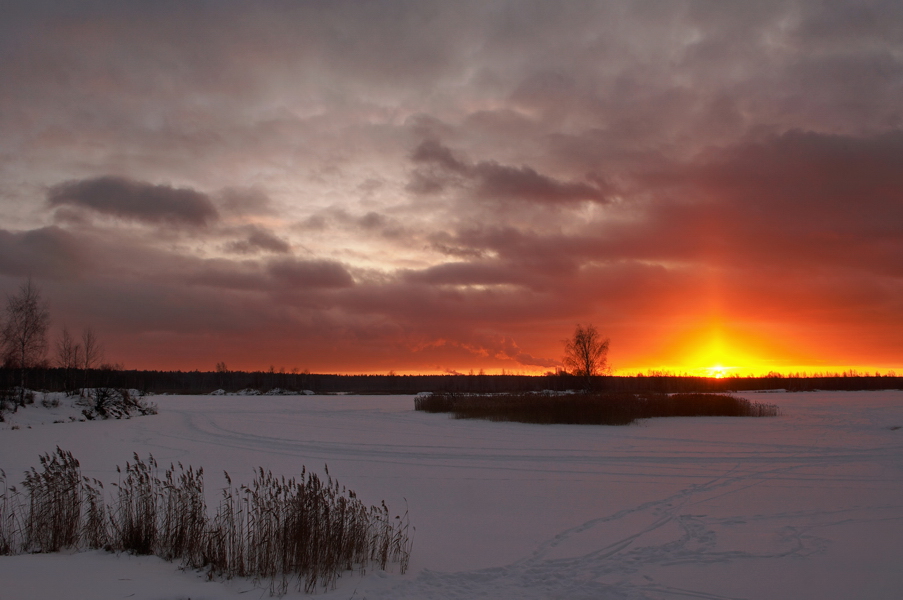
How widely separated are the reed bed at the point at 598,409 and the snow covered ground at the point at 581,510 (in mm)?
6306

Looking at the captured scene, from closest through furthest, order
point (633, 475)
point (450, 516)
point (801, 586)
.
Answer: point (801, 586), point (450, 516), point (633, 475)

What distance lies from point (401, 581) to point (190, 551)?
2.58 meters

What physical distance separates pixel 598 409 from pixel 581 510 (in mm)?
20835

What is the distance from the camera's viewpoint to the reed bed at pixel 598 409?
3033cm

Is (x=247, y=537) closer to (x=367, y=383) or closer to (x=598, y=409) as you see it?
(x=598, y=409)

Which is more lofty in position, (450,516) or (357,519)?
(357,519)

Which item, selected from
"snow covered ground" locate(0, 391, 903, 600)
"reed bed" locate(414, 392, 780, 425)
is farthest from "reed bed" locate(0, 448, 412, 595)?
"reed bed" locate(414, 392, 780, 425)

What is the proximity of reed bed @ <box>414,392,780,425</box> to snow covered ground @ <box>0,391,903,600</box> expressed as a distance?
6306 millimetres

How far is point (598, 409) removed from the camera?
99.6 feet

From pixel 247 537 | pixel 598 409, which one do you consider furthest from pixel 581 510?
pixel 598 409

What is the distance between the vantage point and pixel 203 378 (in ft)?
494

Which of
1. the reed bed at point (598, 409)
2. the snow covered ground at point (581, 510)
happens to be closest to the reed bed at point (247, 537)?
the snow covered ground at point (581, 510)

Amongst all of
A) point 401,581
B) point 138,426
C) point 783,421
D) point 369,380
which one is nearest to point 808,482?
point 401,581

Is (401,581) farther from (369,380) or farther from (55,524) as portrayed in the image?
(369,380)
